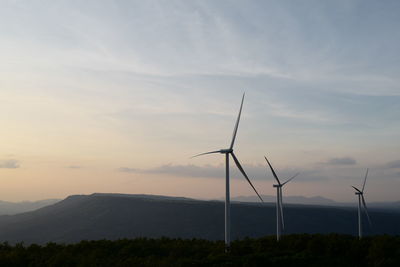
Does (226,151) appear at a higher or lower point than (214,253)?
higher

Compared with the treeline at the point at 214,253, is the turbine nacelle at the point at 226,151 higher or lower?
higher

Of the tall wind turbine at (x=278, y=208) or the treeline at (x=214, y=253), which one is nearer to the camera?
the treeline at (x=214, y=253)

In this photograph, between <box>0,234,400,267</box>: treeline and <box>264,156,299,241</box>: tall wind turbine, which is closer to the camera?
<box>0,234,400,267</box>: treeline

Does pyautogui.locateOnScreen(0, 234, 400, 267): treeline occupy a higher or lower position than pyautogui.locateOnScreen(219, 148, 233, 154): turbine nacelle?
lower

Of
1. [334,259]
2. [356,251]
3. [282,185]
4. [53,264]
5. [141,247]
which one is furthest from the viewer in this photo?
[282,185]

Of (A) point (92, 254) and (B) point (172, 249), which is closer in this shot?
(A) point (92, 254)

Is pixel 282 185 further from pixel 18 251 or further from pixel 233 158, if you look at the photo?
pixel 18 251

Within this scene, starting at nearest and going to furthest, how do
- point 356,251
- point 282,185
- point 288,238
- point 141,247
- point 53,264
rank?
1. point 53,264
2. point 356,251
3. point 141,247
4. point 288,238
5. point 282,185

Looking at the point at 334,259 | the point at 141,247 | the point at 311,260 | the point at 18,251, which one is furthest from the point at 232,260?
the point at 18,251
